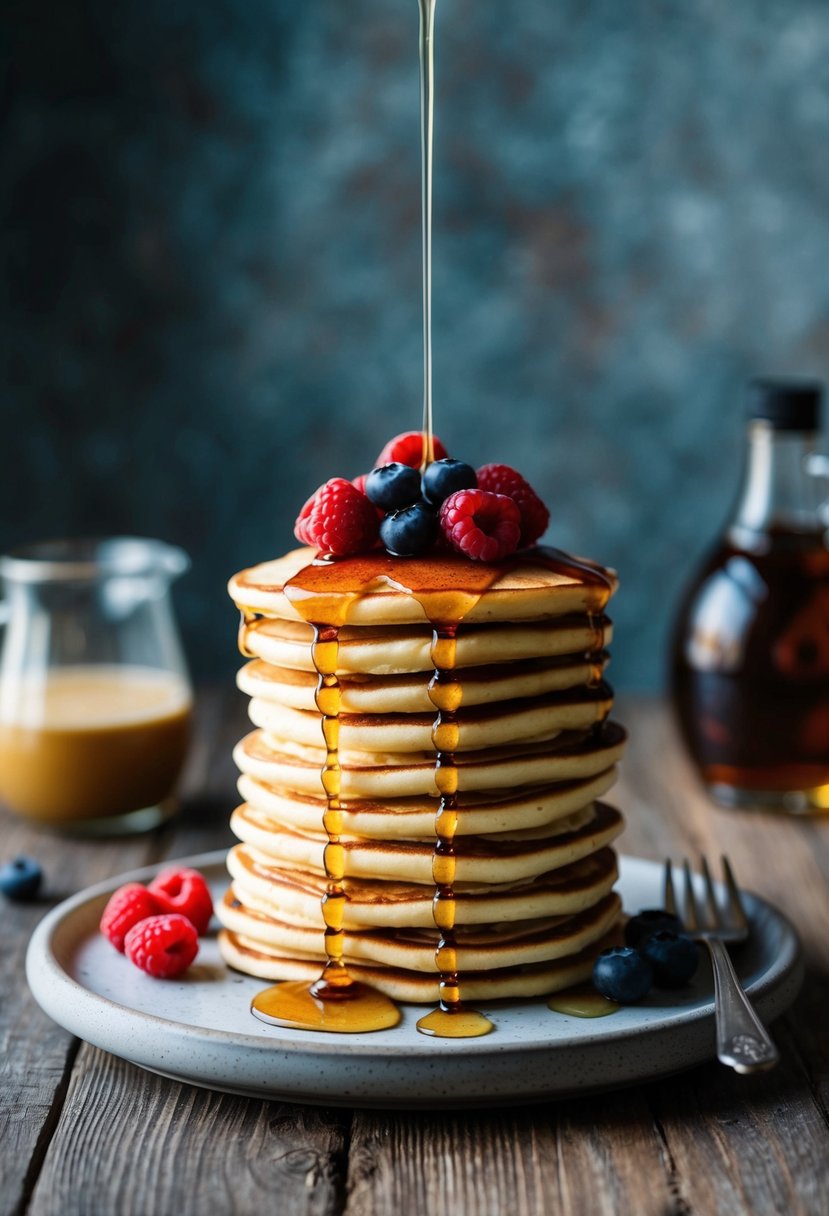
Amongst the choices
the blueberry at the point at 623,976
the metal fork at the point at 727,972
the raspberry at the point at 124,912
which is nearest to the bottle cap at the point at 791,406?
the metal fork at the point at 727,972

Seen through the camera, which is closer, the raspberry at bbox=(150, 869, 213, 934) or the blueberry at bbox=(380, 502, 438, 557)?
the blueberry at bbox=(380, 502, 438, 557)

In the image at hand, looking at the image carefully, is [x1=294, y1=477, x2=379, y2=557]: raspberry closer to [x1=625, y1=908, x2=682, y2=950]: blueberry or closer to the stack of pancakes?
the stack of pancakes

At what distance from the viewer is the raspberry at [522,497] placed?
1.58m

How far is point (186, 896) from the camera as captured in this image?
5.56ft

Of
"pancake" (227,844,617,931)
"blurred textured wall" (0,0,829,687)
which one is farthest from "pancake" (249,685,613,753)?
"blurred textured wall" (0,0,829,687)

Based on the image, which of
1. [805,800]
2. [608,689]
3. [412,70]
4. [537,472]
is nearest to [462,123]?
[412,70]

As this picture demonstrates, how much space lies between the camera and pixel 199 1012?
1439mm

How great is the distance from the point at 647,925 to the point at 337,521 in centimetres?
57

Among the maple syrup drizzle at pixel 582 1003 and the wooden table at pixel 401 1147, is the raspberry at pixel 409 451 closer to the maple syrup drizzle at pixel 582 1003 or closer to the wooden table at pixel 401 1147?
the maple syrup drizzle at pixel 582 1003

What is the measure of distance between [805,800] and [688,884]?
0.78 metres

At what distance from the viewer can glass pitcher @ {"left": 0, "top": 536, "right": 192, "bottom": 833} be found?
2338mm

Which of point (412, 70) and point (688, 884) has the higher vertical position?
point (412, 70)

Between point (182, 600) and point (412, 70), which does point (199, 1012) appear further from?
point (412, 70)

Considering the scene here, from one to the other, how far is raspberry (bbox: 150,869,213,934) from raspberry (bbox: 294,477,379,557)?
47 centimetres
